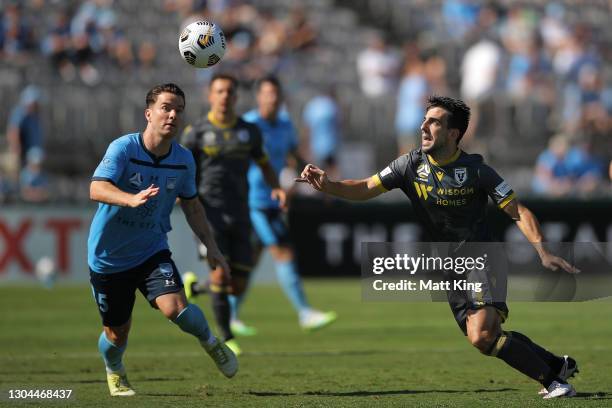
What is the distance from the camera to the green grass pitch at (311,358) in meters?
9.39

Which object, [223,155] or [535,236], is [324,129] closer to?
[223,155]

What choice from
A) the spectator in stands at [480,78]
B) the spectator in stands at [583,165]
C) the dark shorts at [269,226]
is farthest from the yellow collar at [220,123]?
the spectator in stands at [583,165]

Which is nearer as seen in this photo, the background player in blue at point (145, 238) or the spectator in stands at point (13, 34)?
the background player in blue at point (145, 238)

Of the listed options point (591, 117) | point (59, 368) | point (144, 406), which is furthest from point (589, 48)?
point (144, 406)

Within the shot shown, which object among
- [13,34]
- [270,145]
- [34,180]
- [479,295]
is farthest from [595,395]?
[13,34]

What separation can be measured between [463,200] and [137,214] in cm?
249

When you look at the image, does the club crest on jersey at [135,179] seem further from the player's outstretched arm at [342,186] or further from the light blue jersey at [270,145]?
the light blue jersey at [270,145]

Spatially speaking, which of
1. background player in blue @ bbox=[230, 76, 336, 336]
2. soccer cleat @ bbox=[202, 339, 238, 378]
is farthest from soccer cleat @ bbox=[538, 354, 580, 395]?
background player in blue @ bbox=[230, 76, 336, 336]

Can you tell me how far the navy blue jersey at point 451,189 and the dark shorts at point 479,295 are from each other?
11.7 inches

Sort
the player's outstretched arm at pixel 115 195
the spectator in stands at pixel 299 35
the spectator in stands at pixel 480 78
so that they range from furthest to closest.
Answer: the spectator in stands at pixel 299 35 → the spectator in stands at pixel 480 78 → the player's outstretched arm at pixel 115 195

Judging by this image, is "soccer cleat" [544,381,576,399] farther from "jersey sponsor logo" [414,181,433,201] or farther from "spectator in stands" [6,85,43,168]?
"spectator in stands" [6,85,43,168]

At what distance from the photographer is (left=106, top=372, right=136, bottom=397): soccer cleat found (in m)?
9.53

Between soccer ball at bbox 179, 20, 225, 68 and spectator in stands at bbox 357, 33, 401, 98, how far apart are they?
1402 centimetres

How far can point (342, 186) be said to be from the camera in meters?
9.23
